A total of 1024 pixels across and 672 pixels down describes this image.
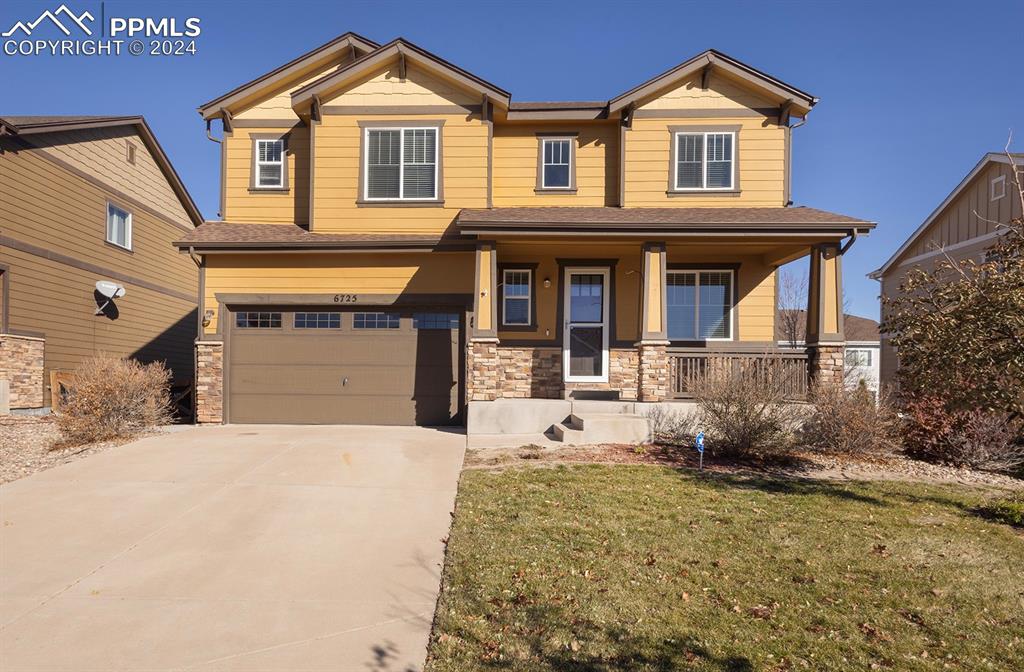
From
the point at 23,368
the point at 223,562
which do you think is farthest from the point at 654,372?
the point at 23,368

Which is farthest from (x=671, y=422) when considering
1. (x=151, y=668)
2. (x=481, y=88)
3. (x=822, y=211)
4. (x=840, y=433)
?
(x=151, y=668)

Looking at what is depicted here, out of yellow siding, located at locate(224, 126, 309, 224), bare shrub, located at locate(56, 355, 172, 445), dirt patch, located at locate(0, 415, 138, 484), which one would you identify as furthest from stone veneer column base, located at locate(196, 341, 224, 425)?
yellow siding, located at locate(224, 126, 309, 224)

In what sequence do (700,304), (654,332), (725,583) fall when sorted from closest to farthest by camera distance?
1. (725,583)
2. (654,332)
3. (700,304)

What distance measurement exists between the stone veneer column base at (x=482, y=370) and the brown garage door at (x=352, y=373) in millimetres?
1293

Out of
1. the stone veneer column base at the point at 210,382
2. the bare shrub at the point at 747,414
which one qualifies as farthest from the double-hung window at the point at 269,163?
the bare shrub at the point at 747,414

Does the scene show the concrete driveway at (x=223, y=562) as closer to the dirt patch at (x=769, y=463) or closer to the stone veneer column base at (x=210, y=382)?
the dirt patch at (x=769, y=463)

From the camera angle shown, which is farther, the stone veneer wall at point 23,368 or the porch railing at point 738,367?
the stone veneer wall at point 23,368

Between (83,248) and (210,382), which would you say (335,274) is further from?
(83,248)

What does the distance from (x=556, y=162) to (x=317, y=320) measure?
620 cm

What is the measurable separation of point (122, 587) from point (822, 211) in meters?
12.8

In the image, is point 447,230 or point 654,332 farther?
point 447,230

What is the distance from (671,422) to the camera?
1029cm

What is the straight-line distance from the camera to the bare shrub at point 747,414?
8766 mm

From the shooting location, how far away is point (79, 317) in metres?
15.0
